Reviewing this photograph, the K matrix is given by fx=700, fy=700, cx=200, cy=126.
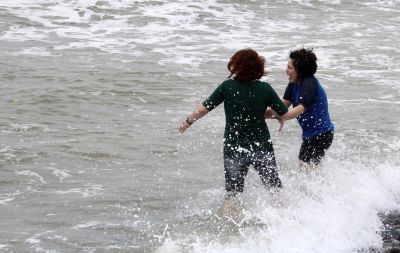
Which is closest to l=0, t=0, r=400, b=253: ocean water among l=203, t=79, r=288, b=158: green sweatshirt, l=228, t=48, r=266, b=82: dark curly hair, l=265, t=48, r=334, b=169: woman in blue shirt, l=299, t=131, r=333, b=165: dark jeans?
l=299, t=131, r=333, b=165: dark jeans

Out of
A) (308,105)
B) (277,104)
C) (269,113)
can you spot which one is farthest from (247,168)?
(308,105)

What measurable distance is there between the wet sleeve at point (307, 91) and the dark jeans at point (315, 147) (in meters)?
0.44

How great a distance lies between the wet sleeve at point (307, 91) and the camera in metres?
6.29

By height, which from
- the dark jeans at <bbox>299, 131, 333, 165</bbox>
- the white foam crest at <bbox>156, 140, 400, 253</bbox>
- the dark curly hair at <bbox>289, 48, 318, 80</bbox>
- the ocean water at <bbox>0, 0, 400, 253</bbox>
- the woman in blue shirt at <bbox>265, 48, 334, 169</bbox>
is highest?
the dark curly hair at <bbox>289, 48, 318, 80</bbox>

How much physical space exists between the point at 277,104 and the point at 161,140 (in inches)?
164

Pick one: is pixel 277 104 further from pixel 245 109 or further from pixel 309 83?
pixel 309 83

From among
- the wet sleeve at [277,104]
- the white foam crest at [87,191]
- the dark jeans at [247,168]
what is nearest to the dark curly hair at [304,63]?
the wet sleeve at [277,104]

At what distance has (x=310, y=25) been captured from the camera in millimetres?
21875

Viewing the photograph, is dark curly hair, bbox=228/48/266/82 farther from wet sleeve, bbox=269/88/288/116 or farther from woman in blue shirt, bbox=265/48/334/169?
woman in blue shirt, bbox=265/48/334/169

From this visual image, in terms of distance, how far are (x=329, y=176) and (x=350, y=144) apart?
2.54 meters

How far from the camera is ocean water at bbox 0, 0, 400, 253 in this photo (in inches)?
251

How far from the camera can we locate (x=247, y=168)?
6.18m

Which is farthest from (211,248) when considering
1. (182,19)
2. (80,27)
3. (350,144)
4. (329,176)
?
(182,19)

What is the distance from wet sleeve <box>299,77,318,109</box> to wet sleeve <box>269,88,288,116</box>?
1.17 feet
